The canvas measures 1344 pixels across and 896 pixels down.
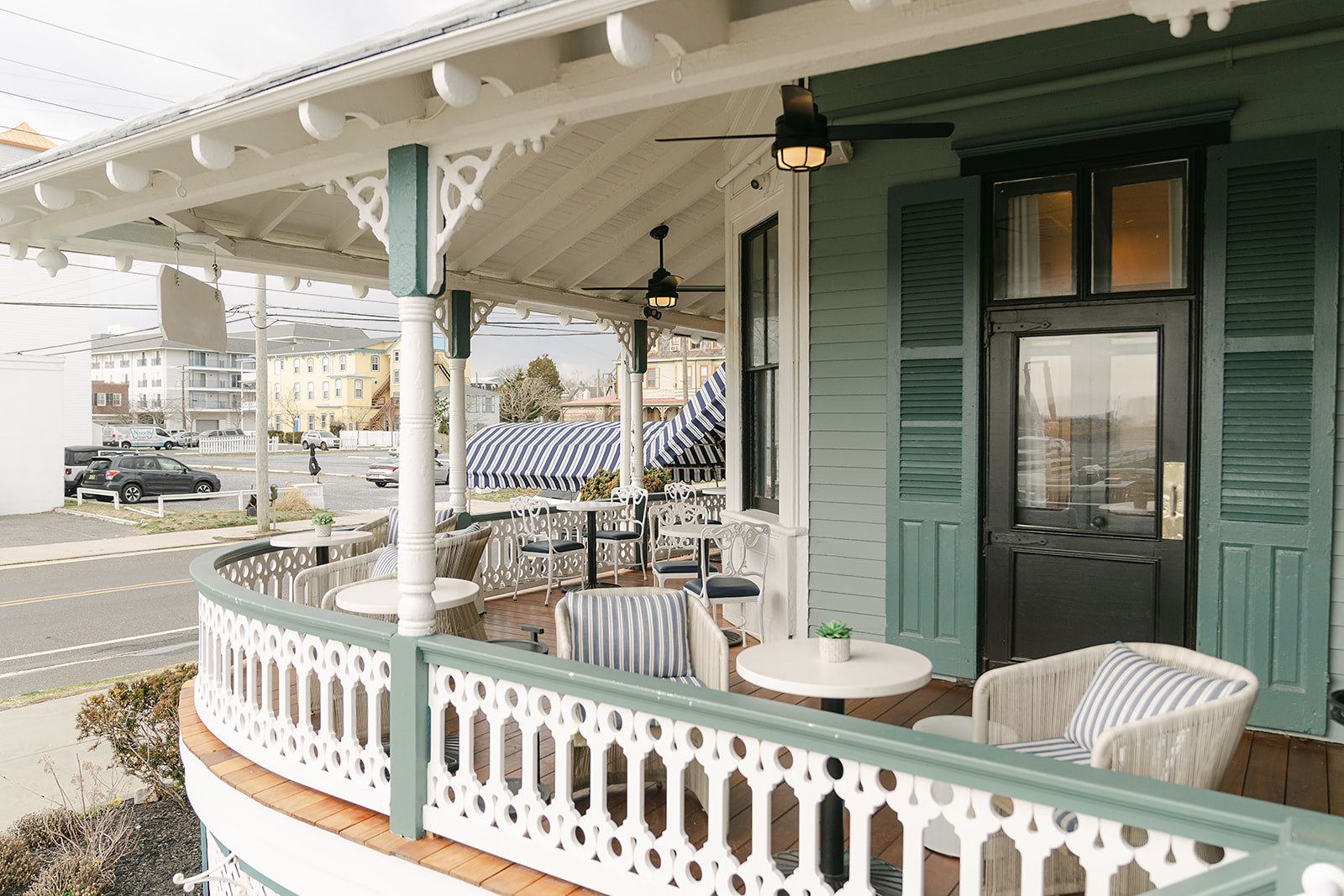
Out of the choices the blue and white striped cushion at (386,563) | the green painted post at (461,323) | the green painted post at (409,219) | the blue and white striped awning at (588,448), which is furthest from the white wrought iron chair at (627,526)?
the blue and white striped awning at (588,448)

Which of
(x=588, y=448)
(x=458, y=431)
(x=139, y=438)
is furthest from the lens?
(x=139, y=438)

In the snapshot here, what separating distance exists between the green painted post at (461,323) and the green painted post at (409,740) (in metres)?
4.87

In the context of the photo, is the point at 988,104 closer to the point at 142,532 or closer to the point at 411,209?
the point at 411,209

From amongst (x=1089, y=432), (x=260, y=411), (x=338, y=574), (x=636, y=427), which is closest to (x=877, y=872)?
(x=1089, y=432)

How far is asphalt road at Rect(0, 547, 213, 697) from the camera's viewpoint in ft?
28.5

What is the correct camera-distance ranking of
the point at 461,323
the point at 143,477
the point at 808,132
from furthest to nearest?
the point at 143,477 < the point at 461,323 < the point at 808,132

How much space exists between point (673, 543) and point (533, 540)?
4.69 ft

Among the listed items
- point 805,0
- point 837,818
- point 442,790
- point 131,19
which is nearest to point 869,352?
point 805,0

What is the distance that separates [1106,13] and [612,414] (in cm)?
3907

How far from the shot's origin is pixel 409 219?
10.4 ft

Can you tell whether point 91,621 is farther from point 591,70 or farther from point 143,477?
point 143,477

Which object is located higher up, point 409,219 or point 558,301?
point 558,301

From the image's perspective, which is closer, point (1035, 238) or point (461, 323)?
point (1035, 238)

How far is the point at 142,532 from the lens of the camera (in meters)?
17.8
